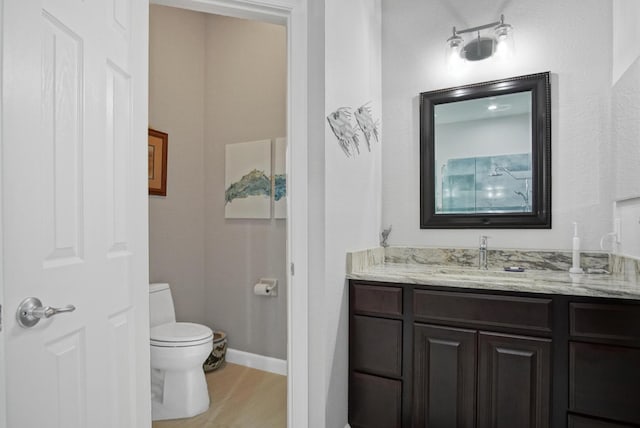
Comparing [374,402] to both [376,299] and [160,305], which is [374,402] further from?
[160,305]

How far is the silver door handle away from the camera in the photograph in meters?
0.96

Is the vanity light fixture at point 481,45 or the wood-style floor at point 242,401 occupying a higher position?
the vanity light fixture at point 481,45

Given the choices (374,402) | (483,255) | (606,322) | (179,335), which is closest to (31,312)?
(179,335)

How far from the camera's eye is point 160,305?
8.71ft

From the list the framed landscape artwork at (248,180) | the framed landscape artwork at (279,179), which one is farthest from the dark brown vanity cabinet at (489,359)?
the framed landscape artwork at (248,180)

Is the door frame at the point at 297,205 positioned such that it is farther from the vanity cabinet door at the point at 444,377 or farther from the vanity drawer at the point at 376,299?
the vanity cabinet door at the point at 444,377

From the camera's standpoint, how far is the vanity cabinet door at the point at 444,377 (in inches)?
71.7

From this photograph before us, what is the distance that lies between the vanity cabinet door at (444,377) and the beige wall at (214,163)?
49.8 inches

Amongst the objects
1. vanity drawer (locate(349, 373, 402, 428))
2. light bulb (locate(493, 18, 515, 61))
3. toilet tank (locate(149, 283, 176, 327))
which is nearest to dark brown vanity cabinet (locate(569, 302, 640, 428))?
vanity drawer (locate(349, 373, 402, 428))

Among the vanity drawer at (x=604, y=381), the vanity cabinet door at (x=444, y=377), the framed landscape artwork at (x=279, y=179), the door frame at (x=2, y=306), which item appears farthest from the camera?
the framed landscape artwork at (x=279, y=179)

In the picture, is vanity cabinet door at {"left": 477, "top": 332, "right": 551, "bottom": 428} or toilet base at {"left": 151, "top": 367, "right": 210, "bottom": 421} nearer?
vanity cabinet door at {"left": 477, "top": 332, "right": 551, "bottom": 428}

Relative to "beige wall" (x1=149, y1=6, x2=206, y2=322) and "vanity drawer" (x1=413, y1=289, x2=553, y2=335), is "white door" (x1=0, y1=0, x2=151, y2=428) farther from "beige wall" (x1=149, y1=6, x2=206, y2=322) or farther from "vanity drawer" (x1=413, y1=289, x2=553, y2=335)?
"beige wall" (x1=149, y1=6, x2=206, y2=322)

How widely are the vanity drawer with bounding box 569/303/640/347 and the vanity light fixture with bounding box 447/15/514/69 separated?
4.92ft

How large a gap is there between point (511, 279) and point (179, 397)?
6.41 ft
